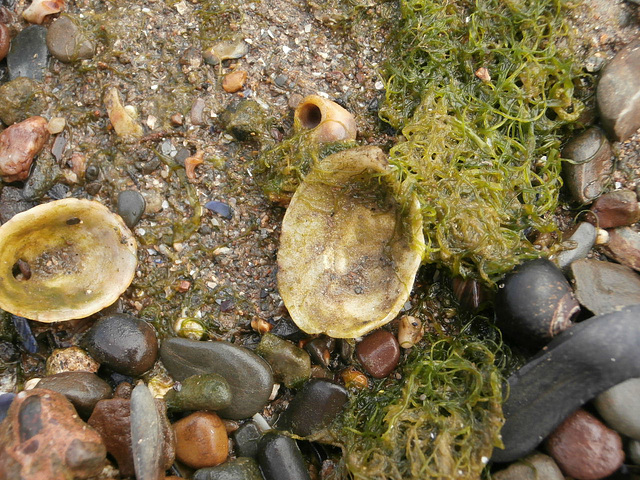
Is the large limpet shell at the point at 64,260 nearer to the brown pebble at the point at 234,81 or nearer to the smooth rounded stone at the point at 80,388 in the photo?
the smooth rounded stone at the point at 80,388

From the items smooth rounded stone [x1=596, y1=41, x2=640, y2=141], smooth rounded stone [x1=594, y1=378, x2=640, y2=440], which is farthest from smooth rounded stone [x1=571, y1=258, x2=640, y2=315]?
smooth rounded stone [x1=596, y1=41, x2=640, y2=141]

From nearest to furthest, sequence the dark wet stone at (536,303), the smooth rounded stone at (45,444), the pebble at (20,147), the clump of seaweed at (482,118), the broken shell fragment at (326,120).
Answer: the smooth rounded stone at (45,444) < the dark wet stone at (536,303) < the clump of seaweed at (482,118) < the broken shell fragment at (326,120) < the pebble at (20,147)

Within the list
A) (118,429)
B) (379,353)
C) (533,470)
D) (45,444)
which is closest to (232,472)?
(118,429)

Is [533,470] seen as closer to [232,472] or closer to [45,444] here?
[232,472]

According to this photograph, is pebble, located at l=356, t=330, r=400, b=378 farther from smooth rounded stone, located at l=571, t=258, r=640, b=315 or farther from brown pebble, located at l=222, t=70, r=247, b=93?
brown pebble, located at l=222, t=70, r=247, b=93

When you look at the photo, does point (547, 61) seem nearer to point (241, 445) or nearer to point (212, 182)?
point (212, 182)

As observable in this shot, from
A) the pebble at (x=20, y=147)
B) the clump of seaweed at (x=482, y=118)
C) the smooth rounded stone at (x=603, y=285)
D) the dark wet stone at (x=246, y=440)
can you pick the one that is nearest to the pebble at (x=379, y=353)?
the clump of seaweed at (x=482, y=118)
